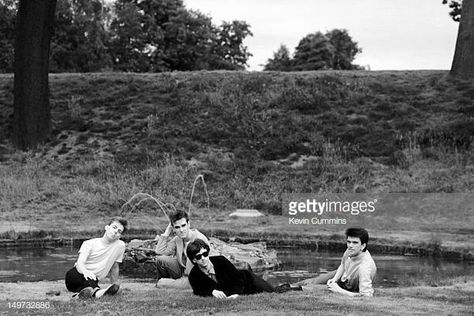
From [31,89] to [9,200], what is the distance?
541cm

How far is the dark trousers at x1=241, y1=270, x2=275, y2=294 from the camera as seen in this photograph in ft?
36.4

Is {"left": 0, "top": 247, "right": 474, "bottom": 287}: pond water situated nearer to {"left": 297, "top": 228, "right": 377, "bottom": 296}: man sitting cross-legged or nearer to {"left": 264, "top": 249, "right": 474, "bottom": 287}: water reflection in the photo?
{"left": 264, "top": 249, "right": 474, "bottom": 287}: water reflection

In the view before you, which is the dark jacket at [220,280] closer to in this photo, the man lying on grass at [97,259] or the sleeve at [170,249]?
the man lying on grass at [97,259]

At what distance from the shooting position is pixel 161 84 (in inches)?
1219

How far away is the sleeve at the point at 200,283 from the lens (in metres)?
10.9

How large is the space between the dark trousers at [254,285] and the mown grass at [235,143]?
26.4 ft

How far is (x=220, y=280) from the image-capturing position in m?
10.9

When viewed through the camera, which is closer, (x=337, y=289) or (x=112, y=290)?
(x=112, y=290)

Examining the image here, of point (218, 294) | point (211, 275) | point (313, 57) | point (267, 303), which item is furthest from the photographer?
point (313, 57)

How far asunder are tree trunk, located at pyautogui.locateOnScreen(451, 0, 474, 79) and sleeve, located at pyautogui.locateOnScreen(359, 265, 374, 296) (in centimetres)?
1909

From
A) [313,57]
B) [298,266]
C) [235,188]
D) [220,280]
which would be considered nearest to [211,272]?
[220,280]

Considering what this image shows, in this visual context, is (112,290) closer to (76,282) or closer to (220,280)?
(76,282)

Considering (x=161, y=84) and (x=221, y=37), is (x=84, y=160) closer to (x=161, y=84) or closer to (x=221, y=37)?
(x=161, y=84)

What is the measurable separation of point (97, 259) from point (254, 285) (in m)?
1.90
